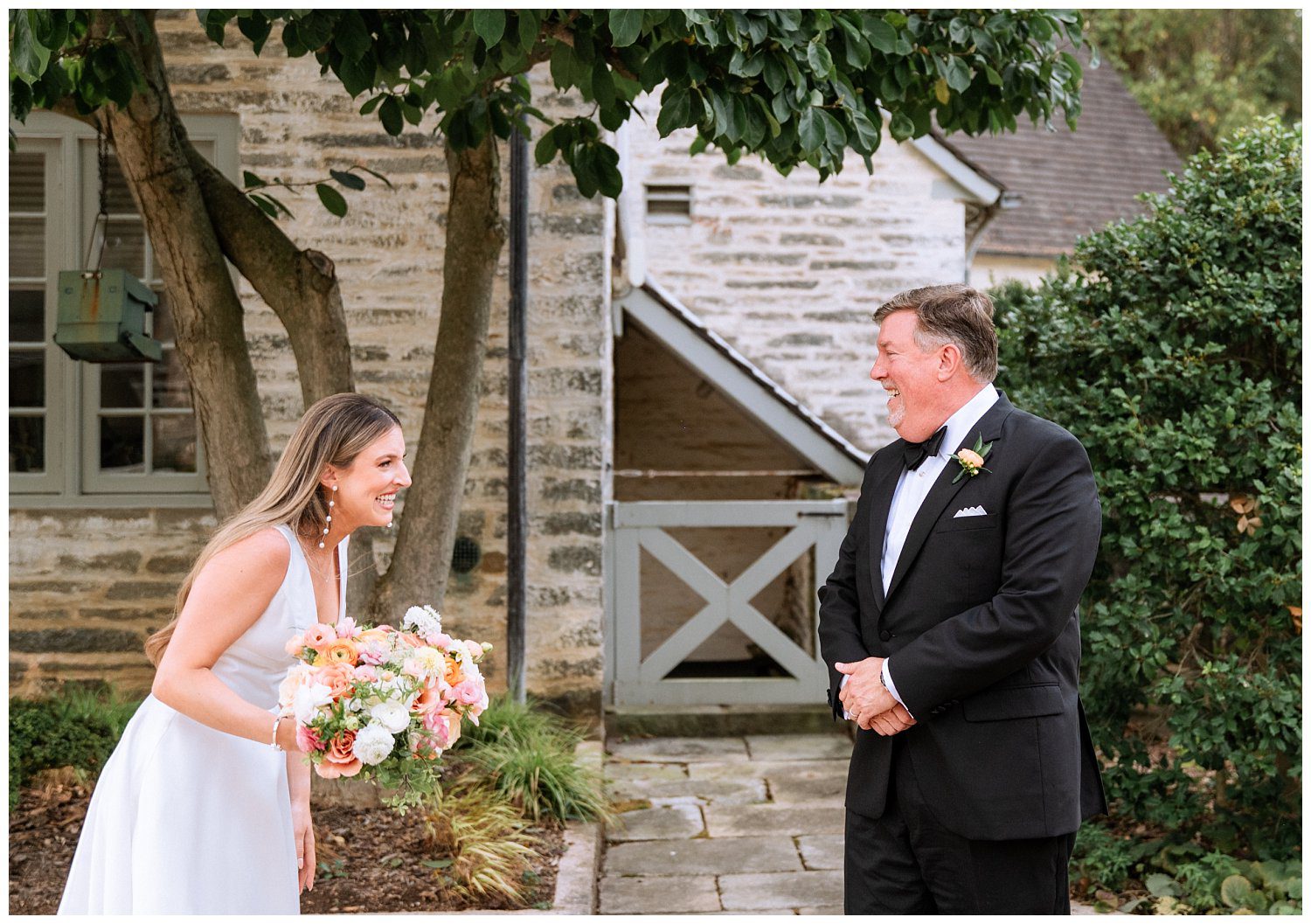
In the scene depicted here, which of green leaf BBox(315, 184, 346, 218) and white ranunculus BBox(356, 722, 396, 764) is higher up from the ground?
green leaf BBox(315, 184, 346, 218)

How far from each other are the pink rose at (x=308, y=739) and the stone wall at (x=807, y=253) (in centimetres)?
887

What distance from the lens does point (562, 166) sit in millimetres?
6590

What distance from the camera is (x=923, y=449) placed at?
283cm

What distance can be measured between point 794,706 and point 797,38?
4.88 metres

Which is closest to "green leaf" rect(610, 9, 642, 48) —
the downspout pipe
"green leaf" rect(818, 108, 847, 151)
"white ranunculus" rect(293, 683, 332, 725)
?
"green leaf" rect(818, 108, 847, 151)

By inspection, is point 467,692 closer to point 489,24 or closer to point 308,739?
point 308,739


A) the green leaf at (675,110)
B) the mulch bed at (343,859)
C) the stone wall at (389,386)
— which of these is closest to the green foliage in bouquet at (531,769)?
the mulch bed at (343,859)

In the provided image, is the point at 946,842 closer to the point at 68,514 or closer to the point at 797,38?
the point at 797,38

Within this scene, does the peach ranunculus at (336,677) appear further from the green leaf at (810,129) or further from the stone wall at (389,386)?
the stone wall at (389,386)

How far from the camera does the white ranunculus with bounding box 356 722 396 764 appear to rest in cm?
229

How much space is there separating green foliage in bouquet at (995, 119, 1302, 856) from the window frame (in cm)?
450

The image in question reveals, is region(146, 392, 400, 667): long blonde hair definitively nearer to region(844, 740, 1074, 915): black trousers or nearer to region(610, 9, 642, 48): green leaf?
region(610, 9, 642, 48): green leaf

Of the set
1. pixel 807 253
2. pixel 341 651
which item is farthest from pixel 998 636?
pixel 807 253

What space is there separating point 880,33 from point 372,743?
2.45 metres
